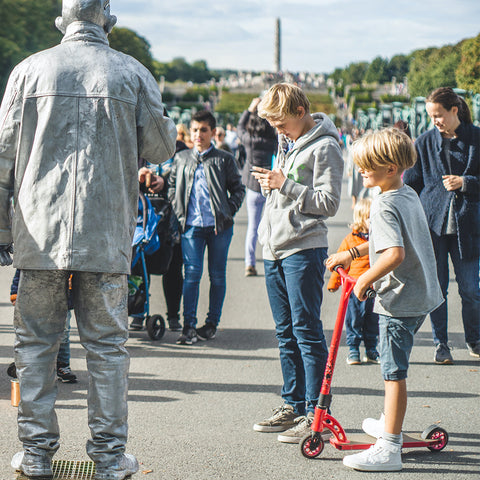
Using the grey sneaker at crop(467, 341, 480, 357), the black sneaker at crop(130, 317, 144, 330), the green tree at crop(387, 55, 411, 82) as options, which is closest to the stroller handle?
the grey sneaker at crop(467, 341, 480, 357)

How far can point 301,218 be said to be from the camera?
4.70 m

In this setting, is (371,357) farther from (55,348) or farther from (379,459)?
(55,348)

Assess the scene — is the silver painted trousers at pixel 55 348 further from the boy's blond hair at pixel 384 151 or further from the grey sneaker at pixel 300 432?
the boy's blond hair at pixel 384 151

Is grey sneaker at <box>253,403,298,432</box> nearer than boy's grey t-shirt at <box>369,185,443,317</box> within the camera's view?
No

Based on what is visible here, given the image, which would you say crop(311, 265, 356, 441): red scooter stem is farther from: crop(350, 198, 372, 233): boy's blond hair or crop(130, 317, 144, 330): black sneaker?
crop(130, 317, 144, 330): black sneaker

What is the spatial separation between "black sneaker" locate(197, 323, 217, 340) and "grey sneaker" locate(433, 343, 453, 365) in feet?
6.46

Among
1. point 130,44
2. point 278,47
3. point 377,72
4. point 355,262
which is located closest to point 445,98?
point 355,262

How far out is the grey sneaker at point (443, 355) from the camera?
6594 millimetres

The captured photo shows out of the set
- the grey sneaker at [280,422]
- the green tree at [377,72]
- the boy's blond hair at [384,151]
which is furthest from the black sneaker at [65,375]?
the green tree at [377,72]

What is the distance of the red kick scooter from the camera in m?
4.42

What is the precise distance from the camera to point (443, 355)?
21.7 ft

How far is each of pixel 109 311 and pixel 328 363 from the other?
1.40 meters

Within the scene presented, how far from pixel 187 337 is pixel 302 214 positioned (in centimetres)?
286

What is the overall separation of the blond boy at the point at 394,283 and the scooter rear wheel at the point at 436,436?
11.4 inches
